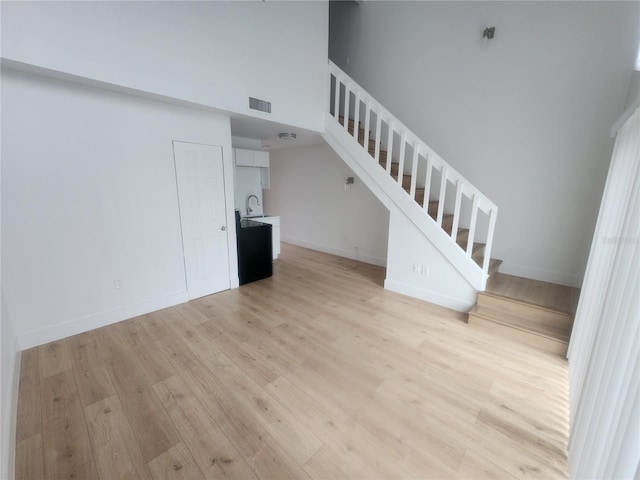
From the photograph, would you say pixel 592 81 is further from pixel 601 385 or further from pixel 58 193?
pixel 58 193

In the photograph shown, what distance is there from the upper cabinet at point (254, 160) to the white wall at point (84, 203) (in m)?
1.78

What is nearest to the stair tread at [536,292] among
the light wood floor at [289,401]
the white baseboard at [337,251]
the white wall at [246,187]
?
the light wood floor at [289,401]

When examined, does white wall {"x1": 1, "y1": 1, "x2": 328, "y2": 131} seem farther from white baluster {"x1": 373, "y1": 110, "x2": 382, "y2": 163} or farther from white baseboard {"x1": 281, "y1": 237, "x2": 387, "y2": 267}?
white baseboard {"x1": 281, "y1": 237, "x2": 387, "y2": 267}

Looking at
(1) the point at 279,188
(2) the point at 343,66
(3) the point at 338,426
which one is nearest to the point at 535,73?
(2) the point at 343,66

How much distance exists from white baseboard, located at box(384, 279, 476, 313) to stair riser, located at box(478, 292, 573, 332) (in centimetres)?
23

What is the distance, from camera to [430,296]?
3.62 metres

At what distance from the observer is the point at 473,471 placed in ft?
4.93

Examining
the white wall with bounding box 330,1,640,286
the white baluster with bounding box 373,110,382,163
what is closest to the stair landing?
the white wall with bounding box 330,1,640,286

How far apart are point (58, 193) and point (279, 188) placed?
451cm

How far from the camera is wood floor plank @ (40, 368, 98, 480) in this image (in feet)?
4.93

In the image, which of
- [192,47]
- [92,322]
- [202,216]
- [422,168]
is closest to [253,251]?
[202,216]

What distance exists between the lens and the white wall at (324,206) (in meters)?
5.18

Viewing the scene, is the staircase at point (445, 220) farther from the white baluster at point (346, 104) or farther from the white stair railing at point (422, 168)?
the white baluster at point (346, 104)

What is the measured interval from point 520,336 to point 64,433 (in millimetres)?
3908
